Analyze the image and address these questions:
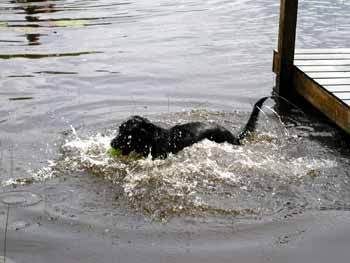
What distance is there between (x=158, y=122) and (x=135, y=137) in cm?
149

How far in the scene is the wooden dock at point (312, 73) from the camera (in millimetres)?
7531

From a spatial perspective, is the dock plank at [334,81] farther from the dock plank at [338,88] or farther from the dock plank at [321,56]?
the dock plank at [321,56]

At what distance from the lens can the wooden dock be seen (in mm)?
7531

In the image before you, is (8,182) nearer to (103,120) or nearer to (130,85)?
(103,120)

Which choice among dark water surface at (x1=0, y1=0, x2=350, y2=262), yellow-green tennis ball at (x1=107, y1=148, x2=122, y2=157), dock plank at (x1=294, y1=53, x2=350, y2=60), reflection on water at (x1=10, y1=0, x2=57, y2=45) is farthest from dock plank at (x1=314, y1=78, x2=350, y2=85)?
reflection on water at (x1=10, y1=0, x2=57, y2=45)

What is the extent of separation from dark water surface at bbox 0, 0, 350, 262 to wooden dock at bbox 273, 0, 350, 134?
350 mm

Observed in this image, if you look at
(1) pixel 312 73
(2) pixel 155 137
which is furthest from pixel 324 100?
(2) pixel 155 137

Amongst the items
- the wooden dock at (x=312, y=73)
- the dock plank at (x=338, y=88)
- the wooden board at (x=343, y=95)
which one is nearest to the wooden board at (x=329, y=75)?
the wooden dock at (x=312, y=73)

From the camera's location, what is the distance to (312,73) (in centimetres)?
859

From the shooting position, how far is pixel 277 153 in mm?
6652

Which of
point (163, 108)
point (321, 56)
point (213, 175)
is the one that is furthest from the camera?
point (321, 56)

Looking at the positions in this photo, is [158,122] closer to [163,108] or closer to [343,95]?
[163,108]

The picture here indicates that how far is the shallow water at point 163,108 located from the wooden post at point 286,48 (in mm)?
368

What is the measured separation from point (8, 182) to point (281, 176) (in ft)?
9.68
